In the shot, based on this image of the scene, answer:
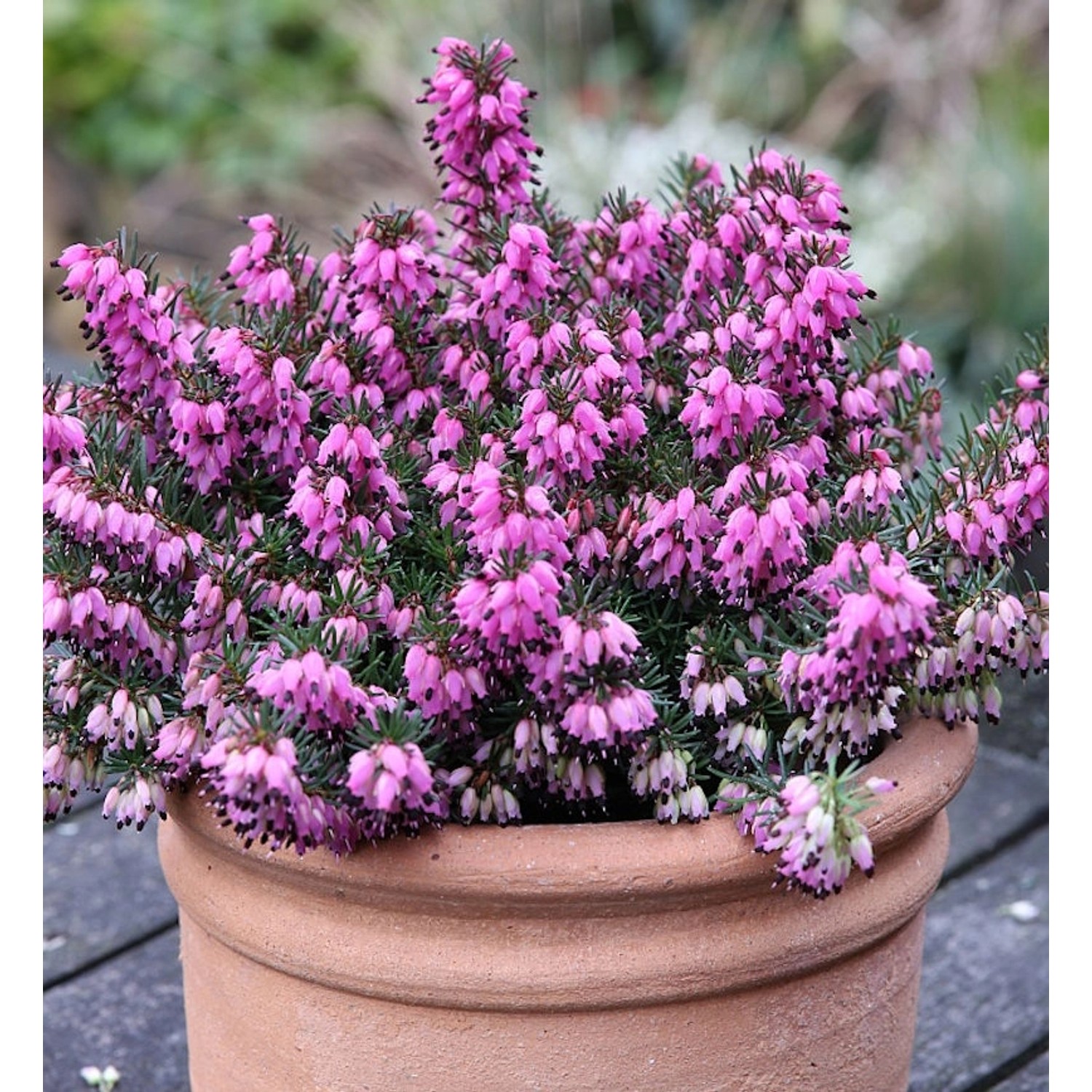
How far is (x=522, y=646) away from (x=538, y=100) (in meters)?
3.65

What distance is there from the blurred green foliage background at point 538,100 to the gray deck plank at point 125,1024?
8.23ft

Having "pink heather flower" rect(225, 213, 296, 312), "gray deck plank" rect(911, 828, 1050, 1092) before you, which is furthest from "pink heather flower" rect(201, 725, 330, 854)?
"gray deck plank" rect(911, 828, 1050, 1092)

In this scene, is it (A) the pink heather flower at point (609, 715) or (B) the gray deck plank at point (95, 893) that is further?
(B) the gray deck plank at point (95, 893)

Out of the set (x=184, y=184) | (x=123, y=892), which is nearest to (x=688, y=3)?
(x=184, y=184)

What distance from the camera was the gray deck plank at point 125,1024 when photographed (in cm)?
189

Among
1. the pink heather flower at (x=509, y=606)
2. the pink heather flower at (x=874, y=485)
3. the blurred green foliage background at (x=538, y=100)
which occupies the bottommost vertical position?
the pink heather flower at (x=509, y=606)

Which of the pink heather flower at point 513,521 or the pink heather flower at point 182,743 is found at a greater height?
the pink heather flower at point 513,521

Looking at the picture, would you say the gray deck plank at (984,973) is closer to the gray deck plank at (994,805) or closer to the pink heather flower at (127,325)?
the gray deck plank at (994,805)

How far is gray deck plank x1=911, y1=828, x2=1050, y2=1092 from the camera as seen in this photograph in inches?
75.0

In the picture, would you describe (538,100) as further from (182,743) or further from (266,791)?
(266,791)

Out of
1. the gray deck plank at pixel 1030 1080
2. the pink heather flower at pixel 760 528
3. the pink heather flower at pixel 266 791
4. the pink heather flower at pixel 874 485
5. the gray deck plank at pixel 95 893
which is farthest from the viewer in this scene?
the gray deck plank at pixel 95 893

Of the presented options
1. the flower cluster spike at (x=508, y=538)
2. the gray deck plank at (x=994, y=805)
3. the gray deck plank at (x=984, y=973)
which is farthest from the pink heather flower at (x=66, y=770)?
the gray deck plank at (x=994, y=805)

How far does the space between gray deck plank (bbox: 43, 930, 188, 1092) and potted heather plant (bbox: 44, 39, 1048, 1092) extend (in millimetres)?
544
